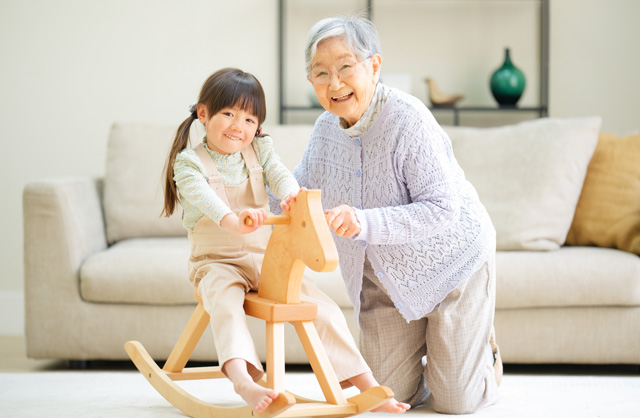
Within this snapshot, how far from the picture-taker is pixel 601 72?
361 centimetres

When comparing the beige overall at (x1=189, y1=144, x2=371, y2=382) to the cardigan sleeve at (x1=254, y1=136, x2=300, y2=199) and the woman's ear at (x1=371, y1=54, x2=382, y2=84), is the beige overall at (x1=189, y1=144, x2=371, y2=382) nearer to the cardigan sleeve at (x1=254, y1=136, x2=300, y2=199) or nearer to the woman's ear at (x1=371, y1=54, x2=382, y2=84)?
the cardigan sleeve at (x1=254, y1=136, x2=300, y2=199)

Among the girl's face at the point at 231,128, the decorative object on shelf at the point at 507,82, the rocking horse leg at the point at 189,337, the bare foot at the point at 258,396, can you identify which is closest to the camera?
the bare foot at the point at 258,396

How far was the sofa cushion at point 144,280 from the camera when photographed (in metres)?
2.51

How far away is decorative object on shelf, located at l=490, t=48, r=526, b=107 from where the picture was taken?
11.3 ft

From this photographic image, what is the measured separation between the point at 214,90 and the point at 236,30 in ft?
6.92

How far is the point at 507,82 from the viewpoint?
3.45m

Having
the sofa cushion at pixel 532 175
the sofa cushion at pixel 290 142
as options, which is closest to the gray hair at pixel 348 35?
the sofa cushion at pixel 532 175

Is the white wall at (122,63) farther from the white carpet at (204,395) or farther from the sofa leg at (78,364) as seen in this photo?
the white carpet at (204,395)

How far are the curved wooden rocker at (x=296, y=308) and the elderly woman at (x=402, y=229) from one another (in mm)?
123

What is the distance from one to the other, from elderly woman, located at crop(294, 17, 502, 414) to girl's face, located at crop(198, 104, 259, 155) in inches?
7.3

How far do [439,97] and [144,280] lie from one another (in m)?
1.73

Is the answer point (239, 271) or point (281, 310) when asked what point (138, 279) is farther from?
point (281, 310)

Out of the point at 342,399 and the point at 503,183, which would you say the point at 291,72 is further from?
the point at 342,399

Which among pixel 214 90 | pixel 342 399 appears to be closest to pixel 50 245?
pixel 214 90
